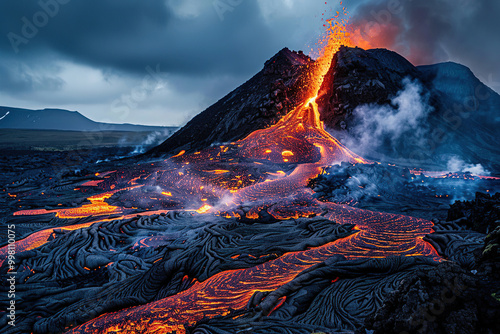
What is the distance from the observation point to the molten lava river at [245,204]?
464cm

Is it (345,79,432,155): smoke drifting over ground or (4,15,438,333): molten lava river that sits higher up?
(345,79,432,155): smoke drifting over ground

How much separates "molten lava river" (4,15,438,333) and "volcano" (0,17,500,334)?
55 mm

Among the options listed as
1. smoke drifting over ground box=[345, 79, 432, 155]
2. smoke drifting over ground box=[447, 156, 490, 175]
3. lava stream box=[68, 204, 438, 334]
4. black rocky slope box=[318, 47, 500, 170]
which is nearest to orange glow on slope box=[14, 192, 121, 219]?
lava stream box=[68, 204, 438, 334]

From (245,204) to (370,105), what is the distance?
49.5ft

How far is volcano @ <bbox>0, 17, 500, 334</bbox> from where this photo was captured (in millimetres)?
3424

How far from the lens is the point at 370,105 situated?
20.8 m

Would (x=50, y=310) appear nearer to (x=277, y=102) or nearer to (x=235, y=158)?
(x=235, y=158)

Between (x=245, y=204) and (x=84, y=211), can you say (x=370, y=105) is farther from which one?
(x=84, y=211)

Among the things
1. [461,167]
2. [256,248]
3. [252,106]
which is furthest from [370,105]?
[256,248]

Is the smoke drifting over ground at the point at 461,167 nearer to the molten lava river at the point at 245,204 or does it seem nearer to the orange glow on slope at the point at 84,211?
the molten lava river at the point at 245,204

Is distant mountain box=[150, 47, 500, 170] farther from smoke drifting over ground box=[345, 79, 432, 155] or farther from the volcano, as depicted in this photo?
the volcano

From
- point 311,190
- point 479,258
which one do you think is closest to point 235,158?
point 311,190

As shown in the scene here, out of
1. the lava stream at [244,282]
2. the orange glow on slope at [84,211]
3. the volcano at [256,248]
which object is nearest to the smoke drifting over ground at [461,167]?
the volcano at [256,248]

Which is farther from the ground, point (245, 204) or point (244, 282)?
point (245, 204)
